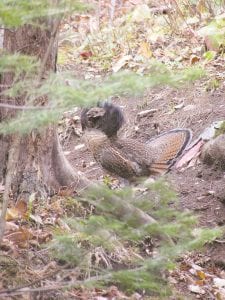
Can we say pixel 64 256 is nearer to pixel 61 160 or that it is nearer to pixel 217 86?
pixel 61 160

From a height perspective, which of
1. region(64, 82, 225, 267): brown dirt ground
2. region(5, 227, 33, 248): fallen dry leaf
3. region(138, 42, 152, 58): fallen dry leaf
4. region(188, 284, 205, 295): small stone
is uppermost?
region(138, 42, 152, 58): fallen dry leaf

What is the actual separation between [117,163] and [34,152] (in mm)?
1271

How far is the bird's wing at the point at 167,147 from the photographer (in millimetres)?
A: 6345

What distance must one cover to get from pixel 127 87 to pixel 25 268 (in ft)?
5.95

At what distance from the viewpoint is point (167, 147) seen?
21.3ft

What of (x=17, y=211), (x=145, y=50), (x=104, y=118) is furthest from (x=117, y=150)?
(x=145, y=50)

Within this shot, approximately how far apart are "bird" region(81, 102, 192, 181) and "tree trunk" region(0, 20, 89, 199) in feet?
2.67

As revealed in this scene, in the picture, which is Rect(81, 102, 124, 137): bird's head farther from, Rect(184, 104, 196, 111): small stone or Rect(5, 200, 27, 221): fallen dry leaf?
Rect(184, 104, 196, 111): small stone

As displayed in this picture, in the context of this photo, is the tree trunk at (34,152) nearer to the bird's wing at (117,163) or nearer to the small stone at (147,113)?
the bird's wing at (117,163)

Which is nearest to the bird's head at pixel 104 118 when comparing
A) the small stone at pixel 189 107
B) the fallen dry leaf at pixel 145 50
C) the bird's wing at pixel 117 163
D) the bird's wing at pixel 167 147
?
the bird's wing at pixel 117 163

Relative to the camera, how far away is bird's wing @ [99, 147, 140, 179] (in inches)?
238

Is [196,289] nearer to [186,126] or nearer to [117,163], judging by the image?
[117,163]

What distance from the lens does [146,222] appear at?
290cm

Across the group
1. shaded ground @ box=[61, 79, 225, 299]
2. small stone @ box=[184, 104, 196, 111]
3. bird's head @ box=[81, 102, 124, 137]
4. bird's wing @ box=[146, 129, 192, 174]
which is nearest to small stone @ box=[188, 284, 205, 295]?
shaded ground @ box=[61, 79, 225, 299]
